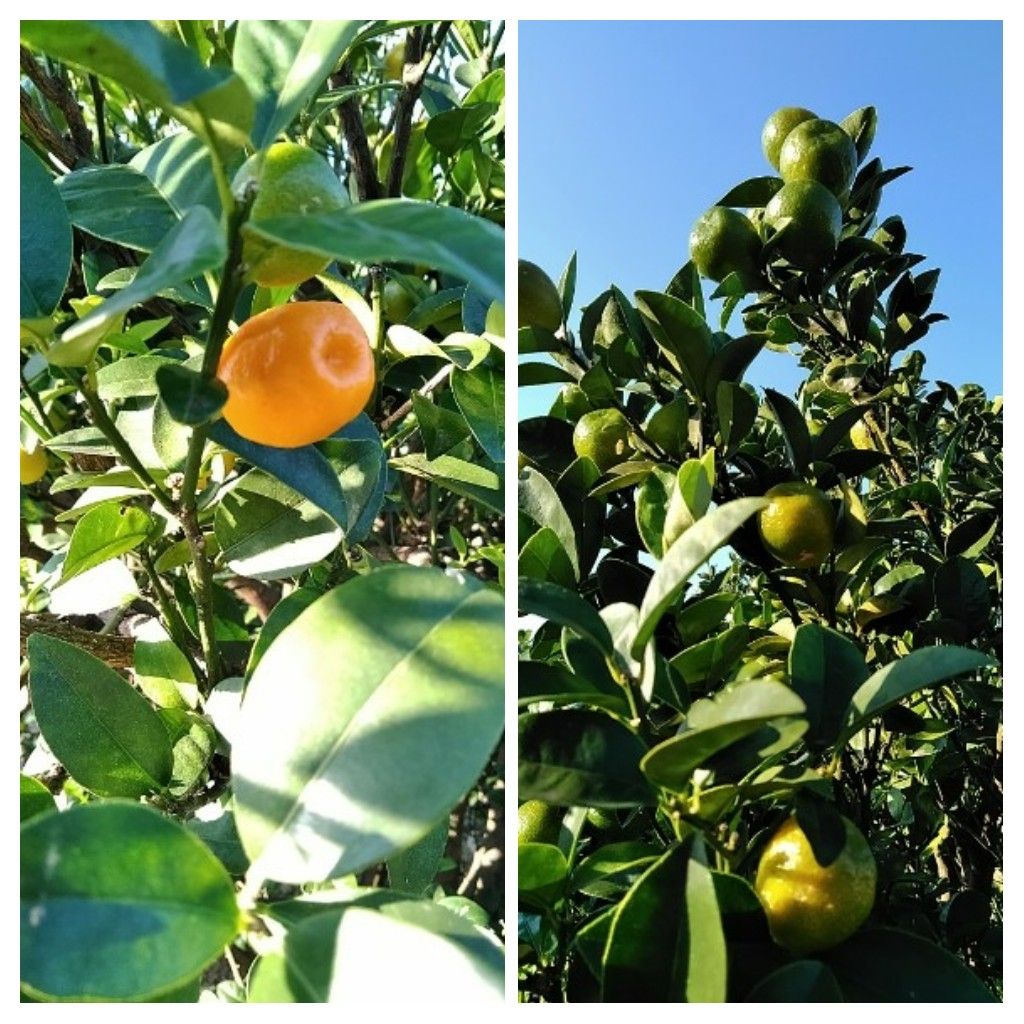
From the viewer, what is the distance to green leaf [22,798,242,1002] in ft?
1.18

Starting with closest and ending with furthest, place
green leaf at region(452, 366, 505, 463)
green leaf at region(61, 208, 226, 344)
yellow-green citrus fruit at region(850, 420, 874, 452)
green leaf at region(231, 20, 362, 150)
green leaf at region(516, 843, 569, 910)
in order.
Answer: green leaf at region(61, 208, 226, 344)
green leaf at region(231, 20, 362, 150)
green leaf at region(516, 843, 569, 910)
green leaf at region(452, 366, 505, 463)
yellow-green citrus fruit at region(850, 420, 874, 452)

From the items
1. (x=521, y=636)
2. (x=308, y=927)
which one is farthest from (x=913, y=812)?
(x=308, y=927)

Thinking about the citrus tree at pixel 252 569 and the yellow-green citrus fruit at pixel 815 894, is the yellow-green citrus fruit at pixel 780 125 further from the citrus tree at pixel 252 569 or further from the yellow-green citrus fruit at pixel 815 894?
the yellow-green citrus fruit at pixel 815 894

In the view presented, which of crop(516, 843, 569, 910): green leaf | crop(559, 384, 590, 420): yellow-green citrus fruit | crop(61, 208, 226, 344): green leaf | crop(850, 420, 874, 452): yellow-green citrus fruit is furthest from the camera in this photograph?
crop(850, 420, 874, 452): yellow-green citrus fruit

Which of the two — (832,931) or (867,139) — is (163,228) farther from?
(867,139)

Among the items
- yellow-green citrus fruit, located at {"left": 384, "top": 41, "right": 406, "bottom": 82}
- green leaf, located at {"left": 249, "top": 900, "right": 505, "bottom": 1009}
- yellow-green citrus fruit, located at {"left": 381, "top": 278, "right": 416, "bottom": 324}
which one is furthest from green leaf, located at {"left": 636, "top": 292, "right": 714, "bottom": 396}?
yellow-green citrus fruit, located at {"left": 384, "top": 41, "right": 406, "bottom": 82}

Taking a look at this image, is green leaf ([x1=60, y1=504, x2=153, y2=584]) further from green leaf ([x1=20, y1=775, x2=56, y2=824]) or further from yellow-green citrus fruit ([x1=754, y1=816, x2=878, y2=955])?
yellow-green citrus fruit ([x1=754, y1=816, x2=878, y2=955])

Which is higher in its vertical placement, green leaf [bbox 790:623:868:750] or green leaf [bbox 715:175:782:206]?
green leaf [bbox 715:175:782:206]

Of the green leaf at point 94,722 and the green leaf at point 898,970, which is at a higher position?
the green leaf at point 94,722

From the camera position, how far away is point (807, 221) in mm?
758

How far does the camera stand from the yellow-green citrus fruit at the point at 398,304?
2.71 feet

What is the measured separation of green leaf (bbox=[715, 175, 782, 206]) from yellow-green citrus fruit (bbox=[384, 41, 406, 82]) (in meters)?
0.39

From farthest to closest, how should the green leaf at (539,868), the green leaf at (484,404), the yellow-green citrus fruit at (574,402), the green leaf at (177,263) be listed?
the yellow-green citrus fruit at (574,402)
the green leaf at (484,404)
the green leaf at (539,868)
the green leaf at (177,263)

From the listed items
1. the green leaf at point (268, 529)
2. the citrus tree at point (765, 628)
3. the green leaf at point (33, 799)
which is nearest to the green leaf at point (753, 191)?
the citrus tree at point (765, 628)
